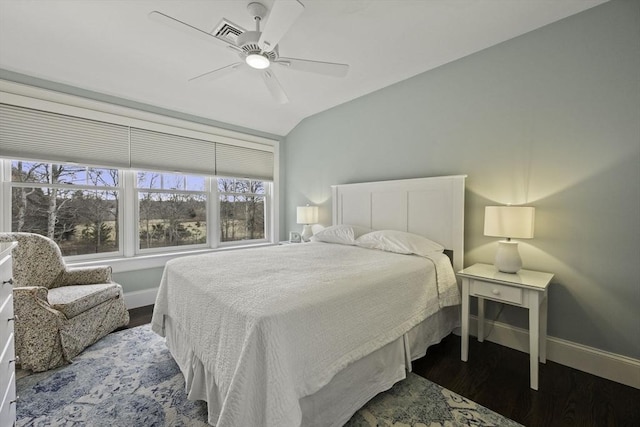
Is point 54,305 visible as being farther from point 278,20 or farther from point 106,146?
point 278,20

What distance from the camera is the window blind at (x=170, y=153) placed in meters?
3.33

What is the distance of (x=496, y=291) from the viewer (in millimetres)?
2000

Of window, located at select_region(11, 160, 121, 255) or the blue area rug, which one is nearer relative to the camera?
the blue area rug

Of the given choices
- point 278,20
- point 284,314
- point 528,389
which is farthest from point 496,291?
point 278,20

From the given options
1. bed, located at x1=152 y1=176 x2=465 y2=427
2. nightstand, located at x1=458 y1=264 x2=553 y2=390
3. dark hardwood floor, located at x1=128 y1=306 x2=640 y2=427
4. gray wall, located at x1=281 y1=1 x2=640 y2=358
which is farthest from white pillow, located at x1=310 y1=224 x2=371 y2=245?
dark hardwood floor, located at x1=128 y1=306 x2=640 y2=427

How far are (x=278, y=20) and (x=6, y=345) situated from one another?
204 centimetres

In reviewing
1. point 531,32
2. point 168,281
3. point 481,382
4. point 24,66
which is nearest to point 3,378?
point 168,281

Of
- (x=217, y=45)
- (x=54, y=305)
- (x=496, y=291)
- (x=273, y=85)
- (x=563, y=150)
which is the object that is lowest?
(x=54, y=305)

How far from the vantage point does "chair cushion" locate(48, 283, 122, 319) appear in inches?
82.7

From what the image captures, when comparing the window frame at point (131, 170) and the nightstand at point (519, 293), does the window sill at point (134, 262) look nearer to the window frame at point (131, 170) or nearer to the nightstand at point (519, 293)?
the window frame at point (131, 170)

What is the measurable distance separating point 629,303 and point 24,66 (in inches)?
213

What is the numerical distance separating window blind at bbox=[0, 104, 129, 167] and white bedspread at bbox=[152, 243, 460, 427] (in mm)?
1931

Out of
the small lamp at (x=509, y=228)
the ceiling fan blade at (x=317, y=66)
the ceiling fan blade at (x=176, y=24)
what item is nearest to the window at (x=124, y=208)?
the ceiling fan blade at (x=176, y=24)

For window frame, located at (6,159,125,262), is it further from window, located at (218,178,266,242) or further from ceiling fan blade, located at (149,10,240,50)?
ceiling fan blade, located at (149,10,240,50)
